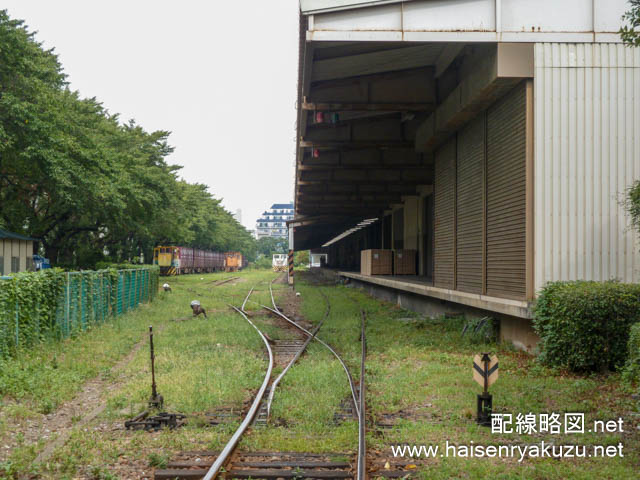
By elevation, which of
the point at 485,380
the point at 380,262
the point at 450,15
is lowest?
the point at 485,380

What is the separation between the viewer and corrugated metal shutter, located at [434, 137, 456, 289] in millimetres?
15586

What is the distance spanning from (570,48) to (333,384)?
7.26 metres

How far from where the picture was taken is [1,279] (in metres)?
9.92

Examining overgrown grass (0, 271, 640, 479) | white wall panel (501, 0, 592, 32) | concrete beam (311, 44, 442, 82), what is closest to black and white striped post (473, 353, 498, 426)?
overgrown grass (0, 271, 640, 479)

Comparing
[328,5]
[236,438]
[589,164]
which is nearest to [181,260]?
[328,5]

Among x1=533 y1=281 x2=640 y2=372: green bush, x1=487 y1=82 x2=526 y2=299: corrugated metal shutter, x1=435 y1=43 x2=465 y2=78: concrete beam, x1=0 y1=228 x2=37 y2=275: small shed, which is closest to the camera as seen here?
x1=533 y1=281 x2=640 y2=372: green bush

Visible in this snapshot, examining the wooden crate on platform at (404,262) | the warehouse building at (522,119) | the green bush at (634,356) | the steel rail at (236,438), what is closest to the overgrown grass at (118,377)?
the steel rail at (236,438)

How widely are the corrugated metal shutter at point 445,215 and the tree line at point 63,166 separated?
1504cm

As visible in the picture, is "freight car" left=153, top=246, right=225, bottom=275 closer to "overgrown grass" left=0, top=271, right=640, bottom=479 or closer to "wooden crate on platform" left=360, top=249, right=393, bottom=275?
"wooden crate on platform" left=360, top=249, right=393, bottom=275

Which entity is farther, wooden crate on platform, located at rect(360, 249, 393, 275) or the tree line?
wooden crate on platform, located at rect(360, 249, 393, 275)

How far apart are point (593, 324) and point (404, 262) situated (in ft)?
60.3

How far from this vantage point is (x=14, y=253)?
25094mm

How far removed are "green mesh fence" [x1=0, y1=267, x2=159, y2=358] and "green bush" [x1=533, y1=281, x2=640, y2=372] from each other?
885 cm

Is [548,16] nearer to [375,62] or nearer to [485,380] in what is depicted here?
[375,62]
